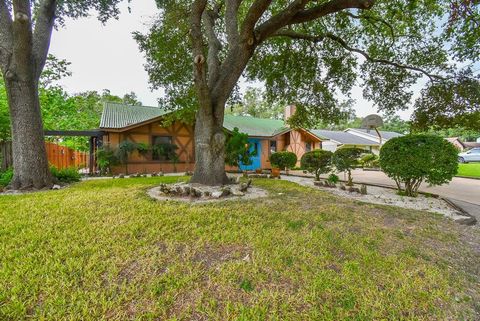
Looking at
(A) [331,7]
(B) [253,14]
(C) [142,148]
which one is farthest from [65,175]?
(A) [331,7]

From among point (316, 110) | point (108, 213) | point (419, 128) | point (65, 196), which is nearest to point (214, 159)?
point (108, 213)

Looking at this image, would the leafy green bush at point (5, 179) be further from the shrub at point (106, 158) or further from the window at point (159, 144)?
the window at point (159, 144)

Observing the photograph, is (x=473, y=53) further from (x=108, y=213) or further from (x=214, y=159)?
(x=108, y=213)

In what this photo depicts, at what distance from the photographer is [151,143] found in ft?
41.5

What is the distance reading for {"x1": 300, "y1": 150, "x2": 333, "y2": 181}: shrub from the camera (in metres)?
8.04

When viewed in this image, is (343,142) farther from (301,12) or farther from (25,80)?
(25,80)

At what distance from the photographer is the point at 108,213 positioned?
12.0ft

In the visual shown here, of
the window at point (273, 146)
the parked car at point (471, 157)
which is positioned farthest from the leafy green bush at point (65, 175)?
the parked car at point (471, 157)

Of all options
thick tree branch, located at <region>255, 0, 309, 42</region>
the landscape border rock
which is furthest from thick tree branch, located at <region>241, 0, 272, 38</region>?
the landscape border rock

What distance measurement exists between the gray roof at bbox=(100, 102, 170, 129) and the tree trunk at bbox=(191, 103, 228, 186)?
23.4 feet

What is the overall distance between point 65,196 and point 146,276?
159 inches

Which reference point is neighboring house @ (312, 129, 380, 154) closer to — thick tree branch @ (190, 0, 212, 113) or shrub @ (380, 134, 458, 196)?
shrub @ (380, 134, 458, 196)

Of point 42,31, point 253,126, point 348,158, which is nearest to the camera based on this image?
point 42,31

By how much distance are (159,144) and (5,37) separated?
709cm
